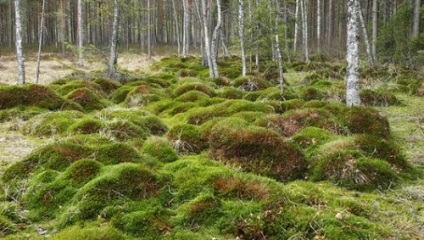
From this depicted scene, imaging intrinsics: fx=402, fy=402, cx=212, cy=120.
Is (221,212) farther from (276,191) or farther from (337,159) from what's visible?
(337,159)

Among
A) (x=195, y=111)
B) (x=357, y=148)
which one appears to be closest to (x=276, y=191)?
(x=357, y=148)

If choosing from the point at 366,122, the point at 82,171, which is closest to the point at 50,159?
the point at 82,171

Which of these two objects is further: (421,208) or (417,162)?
(417,162)

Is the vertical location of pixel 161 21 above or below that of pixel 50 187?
above

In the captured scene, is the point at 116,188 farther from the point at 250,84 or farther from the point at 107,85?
the point at 107,85

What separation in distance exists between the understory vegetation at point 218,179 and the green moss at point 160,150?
3 cm

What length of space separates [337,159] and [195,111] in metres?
4.44

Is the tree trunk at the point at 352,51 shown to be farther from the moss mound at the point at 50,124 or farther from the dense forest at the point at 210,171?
the moss mound at the point at 50,124

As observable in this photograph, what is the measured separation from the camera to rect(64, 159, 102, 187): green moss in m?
5.25

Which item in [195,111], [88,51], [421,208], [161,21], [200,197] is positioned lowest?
[421,208]

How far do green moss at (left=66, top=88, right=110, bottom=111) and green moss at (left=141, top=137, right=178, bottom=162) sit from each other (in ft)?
18.7

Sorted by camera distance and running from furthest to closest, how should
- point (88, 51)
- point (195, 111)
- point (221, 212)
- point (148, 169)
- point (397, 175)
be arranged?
point (88, 51)
point (195, 111)
point (397, 175)
point (148, 169)
point (221, 212)

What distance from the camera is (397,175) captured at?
6367mm

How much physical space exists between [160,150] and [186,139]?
107cm
